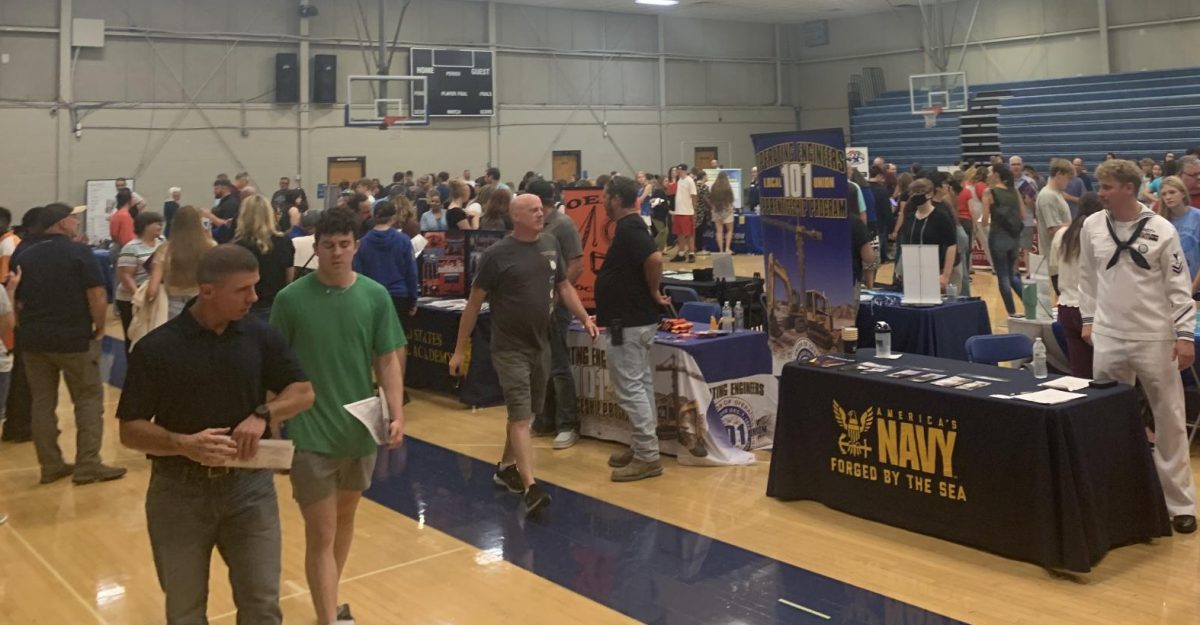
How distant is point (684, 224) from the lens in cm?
1722

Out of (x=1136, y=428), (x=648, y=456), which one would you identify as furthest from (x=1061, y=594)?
(x=648, y=456)

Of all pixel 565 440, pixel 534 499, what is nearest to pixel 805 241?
pixel 565 440

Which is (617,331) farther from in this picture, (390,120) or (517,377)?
(390,120)

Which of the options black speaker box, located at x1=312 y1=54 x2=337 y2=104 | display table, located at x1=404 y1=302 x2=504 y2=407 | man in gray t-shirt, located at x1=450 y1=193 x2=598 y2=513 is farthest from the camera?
black speaker box, located at x1=312 y1=54 x2=337 y2=104

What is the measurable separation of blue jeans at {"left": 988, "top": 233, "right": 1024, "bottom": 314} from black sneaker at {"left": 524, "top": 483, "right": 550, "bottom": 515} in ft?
20.2

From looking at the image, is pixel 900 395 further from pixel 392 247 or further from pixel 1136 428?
pixel 392 247

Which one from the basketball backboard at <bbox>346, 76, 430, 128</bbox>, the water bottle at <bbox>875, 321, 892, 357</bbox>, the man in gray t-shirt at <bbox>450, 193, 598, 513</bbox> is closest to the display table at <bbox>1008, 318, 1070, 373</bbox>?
the water bottle at <bbox>875, 321, 892, 357</bbox>

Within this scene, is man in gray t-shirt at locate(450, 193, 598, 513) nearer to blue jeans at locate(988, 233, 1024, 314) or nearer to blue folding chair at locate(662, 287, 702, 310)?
blue folding chair at locate(662, 287, 702, 310)

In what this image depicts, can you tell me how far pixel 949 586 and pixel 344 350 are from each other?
8.33 ft

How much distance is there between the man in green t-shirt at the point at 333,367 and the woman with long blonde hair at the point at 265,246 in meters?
2.73

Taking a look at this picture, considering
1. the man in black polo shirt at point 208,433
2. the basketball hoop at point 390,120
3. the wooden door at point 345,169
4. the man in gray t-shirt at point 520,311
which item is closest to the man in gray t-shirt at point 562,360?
the man in gray t-shirt at point 520,311

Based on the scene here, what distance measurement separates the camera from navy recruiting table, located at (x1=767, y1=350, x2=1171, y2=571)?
4203 mm

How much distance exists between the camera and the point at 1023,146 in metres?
21.1

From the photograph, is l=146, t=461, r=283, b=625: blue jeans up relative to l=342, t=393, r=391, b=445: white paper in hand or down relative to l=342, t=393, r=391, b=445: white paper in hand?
down
